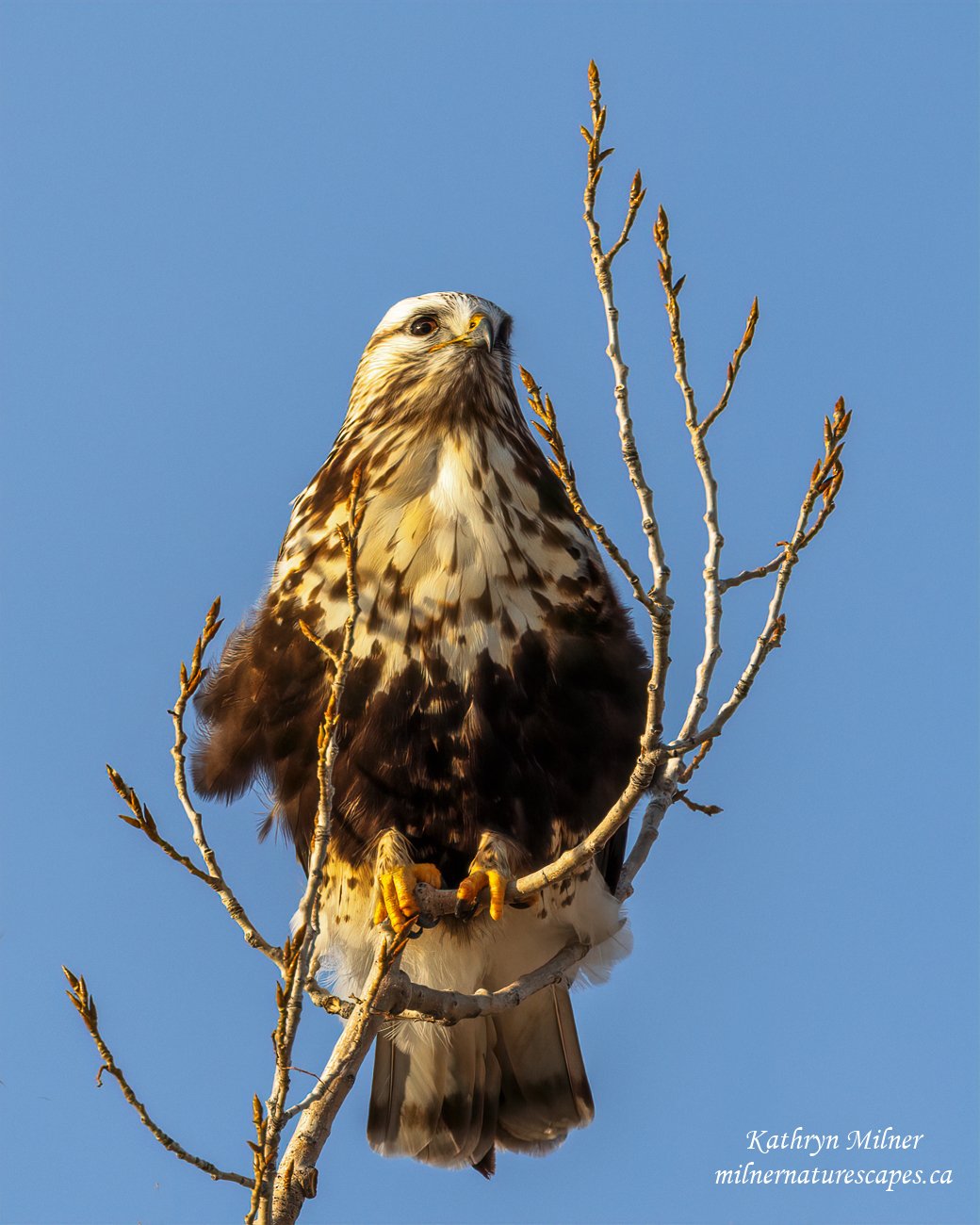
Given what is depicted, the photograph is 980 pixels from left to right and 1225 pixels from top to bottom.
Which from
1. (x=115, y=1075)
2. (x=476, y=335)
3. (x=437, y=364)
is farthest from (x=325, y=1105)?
(x=476, y=335)

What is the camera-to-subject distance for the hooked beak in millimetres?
5609

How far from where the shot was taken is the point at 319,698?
5.07m

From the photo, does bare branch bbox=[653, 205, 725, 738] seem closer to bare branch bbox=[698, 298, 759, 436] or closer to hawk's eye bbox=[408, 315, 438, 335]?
bare branch bbox=[698, 298, 759, 436]

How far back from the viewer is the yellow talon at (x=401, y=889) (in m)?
4.60

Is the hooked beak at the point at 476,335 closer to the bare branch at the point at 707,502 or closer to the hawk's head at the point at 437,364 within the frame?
the hawk's head at the point at 437,364

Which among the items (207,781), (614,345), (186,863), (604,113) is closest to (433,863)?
(207,781)

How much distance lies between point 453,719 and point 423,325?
5.49 feet

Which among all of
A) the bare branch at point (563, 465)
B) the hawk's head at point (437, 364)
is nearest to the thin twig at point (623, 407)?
the bare branch at point (563, 465)

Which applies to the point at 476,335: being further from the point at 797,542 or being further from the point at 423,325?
the point at 797,542

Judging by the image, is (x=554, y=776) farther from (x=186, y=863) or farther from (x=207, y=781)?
(x=186, y=863)

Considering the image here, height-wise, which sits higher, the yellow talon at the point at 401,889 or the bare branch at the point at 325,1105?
the yellow talon at the point at 401,889

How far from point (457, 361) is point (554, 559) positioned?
0.87 metres

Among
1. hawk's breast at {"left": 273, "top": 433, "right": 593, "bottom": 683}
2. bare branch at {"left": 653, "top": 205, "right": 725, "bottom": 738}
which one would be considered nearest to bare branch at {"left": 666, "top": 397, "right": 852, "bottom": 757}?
bare branch at {"left": 653, "top": 205, "right": 725, "bottom": 738}

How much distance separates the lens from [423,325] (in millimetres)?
5805
